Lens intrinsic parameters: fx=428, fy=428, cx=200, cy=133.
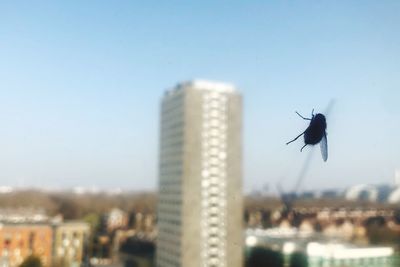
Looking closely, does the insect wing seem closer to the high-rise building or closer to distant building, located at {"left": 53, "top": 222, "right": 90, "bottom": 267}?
the high-rise building

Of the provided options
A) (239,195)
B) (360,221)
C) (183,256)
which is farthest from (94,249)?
(360,221)

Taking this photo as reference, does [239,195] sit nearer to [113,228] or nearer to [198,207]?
[198,207]

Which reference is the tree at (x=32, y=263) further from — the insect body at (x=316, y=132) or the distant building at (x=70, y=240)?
the insect body at (x=316, y=132)

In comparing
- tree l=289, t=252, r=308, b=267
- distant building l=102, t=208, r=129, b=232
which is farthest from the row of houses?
distant building l=102, t=208, r=129, b=232

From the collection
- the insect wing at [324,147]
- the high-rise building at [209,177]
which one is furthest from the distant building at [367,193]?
the insect wing at [324,147]

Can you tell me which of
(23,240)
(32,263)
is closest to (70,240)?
(23,240)

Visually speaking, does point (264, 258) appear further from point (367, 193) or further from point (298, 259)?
point (367, 193)
